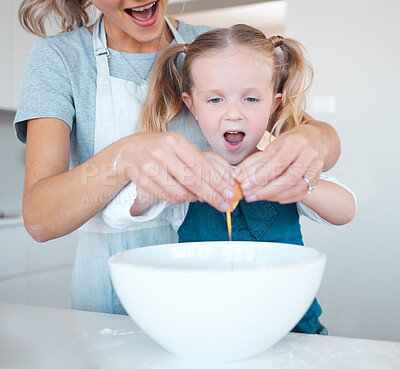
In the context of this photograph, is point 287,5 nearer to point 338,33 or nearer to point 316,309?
point 338,33

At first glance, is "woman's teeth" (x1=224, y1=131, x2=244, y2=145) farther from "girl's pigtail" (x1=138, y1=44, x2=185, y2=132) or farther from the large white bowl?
the large white bowl

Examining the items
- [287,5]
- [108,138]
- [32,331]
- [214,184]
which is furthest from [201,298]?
[287,5]

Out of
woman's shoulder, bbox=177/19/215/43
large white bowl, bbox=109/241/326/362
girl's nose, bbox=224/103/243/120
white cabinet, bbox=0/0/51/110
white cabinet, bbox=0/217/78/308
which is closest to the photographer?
large white bowl, bbox=109/241/326/362

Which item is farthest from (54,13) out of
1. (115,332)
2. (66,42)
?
(115,332)

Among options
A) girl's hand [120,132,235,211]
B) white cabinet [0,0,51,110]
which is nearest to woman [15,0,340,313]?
girl's hand [120,132,235,211]

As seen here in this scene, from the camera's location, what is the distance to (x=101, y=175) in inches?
30.9

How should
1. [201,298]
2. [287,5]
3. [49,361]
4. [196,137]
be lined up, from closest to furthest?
1. [201,298]
2. [49,361]
3. [196,137]
4. [287,5]

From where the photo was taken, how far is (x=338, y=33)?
2.36m

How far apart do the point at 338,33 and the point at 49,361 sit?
7.29 ft

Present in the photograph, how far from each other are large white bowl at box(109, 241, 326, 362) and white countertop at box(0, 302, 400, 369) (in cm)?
4

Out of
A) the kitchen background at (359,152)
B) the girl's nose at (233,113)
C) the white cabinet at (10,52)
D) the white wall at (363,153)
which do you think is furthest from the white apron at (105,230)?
the white cabinet at (10,52)

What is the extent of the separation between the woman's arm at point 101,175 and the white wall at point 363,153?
1.72 metres

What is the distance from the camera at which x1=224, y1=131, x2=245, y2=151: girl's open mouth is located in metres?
1.12

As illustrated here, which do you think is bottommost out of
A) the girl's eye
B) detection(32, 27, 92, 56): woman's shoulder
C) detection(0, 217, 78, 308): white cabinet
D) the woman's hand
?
detection(0, 217, 78, 308): white cabinet
